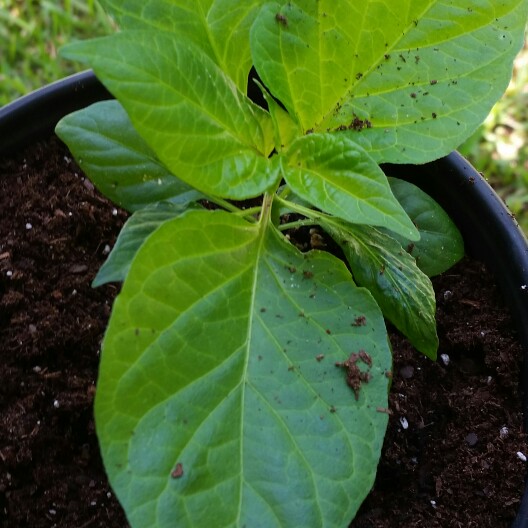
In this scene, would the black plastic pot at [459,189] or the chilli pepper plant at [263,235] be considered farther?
the black plastic pot at [459,189]

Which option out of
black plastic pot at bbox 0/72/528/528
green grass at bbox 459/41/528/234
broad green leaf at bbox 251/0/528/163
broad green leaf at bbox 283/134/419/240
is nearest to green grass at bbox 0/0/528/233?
green grass at bbox 459/41/528/234

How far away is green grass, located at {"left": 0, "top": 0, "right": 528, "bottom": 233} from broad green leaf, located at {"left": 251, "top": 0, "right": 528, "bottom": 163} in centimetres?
94

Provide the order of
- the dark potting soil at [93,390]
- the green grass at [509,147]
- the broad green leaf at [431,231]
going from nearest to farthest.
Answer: the dark potting soil at [93,390] < the broad green leaf at [431,231] < the green grass at [509,147]

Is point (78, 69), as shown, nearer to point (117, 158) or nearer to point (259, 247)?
point (117, 158)

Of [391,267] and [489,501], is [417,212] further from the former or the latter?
[489,501]

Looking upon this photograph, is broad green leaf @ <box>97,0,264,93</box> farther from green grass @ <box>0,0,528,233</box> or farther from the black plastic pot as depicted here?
green grass @ <box>0,0,528,233</box>

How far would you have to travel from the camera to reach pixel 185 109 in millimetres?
660

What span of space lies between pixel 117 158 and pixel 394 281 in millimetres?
370

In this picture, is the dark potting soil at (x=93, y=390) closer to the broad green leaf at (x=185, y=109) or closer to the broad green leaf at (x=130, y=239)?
the broad green leaf at (x=130, y=239)

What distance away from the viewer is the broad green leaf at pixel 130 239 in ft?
2.27

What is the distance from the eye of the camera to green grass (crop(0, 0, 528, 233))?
1738 millimetres

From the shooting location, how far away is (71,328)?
0.97 m

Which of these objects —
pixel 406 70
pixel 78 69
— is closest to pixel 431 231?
pixel 406 70

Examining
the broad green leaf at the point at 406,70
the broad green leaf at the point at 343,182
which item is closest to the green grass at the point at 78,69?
the broad green leaf at the point at 406,70
